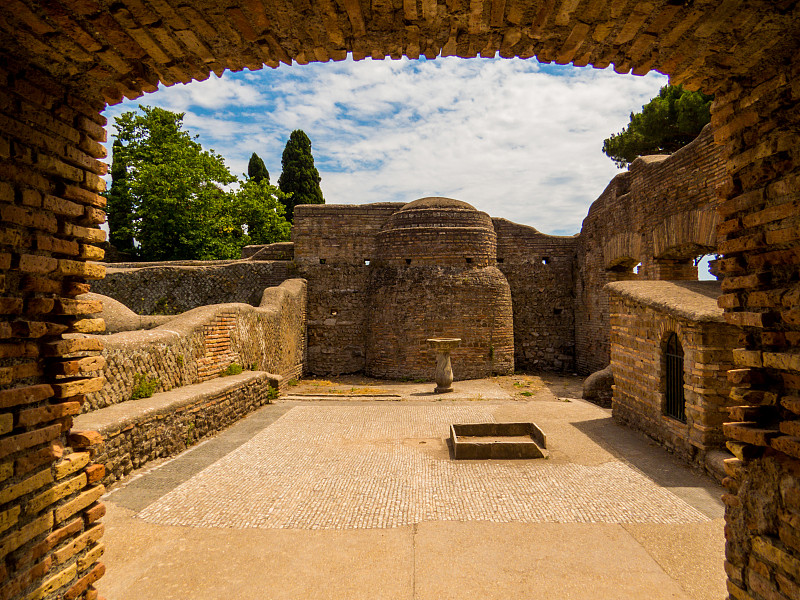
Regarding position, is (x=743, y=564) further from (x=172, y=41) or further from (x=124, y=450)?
(x=124, y=450)

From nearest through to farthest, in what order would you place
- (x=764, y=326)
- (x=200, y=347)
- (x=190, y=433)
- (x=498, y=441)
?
(x=764, y=326) < (x=190, y=433) < (x=498, y=441) < (x=200, y=347)

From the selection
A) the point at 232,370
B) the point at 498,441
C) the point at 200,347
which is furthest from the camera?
the point at 232,370

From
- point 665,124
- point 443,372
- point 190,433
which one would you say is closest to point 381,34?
point 190,433

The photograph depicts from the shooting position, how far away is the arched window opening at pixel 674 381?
6547 mm

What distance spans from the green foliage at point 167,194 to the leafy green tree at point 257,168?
840cm

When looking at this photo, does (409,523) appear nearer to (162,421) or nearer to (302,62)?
(162,421)

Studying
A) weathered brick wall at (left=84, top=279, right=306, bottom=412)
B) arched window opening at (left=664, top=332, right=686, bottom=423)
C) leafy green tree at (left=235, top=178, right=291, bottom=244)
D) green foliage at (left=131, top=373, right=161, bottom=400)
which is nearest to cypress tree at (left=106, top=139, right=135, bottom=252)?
leafy green tree at (left=235, top=178, right=291, bottom=244)

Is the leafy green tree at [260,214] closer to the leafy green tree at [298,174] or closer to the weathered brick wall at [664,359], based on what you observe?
the leafy green tree at [298,174]

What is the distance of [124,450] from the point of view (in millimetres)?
5344

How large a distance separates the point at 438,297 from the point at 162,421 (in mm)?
10145

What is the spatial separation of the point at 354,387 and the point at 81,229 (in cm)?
1126

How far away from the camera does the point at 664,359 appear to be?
6.94m

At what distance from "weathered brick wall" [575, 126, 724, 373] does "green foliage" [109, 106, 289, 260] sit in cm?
1897

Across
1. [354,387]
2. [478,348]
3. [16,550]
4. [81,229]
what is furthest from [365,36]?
[478,348]
